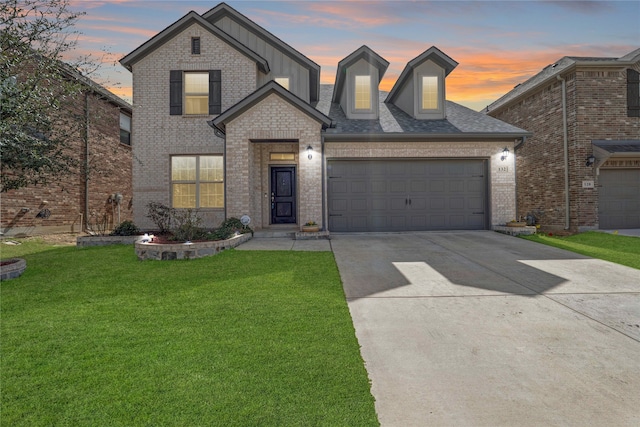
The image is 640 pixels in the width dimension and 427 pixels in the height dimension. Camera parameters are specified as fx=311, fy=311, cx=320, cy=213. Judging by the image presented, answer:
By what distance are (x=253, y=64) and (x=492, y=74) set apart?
10.2m

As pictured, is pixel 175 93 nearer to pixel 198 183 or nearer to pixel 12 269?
pixel 198 183

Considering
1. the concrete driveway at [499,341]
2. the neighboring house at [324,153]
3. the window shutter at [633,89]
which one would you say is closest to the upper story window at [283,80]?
the neighboring house at [324,153]

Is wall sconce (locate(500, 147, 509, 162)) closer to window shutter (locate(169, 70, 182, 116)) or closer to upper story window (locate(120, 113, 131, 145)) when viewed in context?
window shutter (locate(169, 70, 182, 116))

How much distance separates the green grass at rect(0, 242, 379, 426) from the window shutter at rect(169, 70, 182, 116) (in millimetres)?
8015

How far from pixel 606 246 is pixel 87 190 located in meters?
18.9

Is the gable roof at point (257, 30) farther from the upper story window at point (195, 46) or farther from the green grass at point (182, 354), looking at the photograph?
the green grass at point (182, 354)

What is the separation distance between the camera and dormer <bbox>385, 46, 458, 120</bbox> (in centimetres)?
1196

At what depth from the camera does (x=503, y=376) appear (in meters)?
2.47

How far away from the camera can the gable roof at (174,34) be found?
37.2 feet

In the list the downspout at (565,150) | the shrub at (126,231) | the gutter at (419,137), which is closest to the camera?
the shrub at (126,231)

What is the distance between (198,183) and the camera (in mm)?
11695

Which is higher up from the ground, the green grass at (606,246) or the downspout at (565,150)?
the downspout at (565,150)

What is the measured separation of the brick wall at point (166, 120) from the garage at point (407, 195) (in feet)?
15.3

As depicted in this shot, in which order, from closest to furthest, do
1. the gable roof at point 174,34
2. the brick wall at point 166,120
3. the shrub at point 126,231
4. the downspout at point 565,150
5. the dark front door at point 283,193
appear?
1. the shrub at point 126,231
2. the gable roof at point 174,34
3. the brick wall at point 166,120
4. the dark front door at point 283,193
5. the downspout at point 565,150
